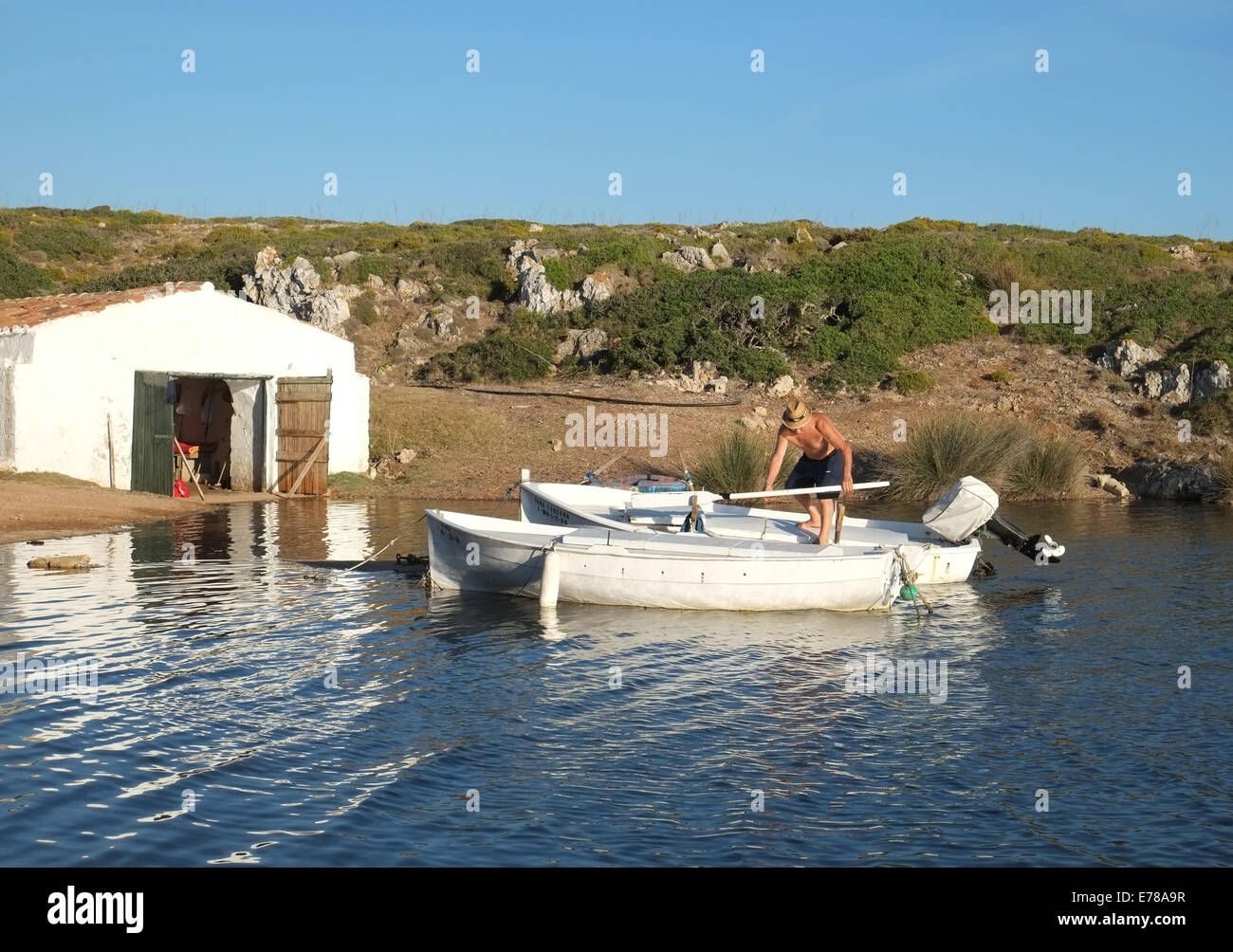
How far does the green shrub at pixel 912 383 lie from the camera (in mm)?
33903

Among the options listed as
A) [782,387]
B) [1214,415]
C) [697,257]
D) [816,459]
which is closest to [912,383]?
[782,387]

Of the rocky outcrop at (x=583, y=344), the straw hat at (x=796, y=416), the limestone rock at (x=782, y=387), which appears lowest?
the straw hat at (x=796, y=416)

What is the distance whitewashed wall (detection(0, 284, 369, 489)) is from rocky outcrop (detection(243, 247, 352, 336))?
14632 millimetres

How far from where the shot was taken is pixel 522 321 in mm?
41125

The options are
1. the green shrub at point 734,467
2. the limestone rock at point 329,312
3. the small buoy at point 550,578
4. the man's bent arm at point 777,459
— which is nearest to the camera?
the small buoy at point 550,578

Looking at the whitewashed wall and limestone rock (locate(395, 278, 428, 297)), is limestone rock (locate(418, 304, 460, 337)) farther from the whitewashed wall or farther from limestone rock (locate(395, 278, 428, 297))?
the whitewashed wall

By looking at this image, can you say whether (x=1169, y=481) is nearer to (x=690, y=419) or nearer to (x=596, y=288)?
(x=690, y=419)

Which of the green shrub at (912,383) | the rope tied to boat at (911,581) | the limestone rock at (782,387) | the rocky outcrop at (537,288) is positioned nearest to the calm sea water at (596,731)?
the rope tied to boat at (911,581)

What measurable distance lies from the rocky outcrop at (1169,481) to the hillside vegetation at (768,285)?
740 centimetres

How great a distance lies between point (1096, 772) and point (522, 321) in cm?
3435

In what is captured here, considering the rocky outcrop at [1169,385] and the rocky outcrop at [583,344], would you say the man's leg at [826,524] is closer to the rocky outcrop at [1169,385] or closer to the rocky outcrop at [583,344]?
the rocky outcrop at [1169,385]

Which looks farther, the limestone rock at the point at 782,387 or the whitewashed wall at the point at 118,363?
the limestone rock at the point at 782,387

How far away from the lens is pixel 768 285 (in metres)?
40.6
